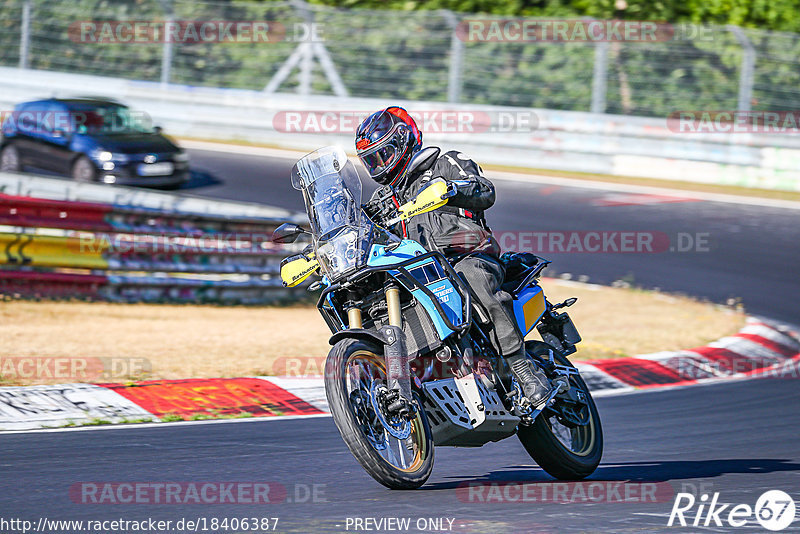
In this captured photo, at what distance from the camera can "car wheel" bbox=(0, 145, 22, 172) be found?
784 inches

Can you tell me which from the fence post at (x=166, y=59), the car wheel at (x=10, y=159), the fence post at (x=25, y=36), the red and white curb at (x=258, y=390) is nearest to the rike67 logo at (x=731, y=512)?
the red and white curb at (x=258, y=390)

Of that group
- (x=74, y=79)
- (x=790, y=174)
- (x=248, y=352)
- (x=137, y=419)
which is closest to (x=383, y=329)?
(x=137, y=419)

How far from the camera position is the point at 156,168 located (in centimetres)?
1909

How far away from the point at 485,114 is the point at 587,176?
2269 mm

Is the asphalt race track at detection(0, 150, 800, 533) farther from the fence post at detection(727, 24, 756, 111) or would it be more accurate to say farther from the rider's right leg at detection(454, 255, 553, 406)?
the fence post at detection(727, 24, 756, 111)

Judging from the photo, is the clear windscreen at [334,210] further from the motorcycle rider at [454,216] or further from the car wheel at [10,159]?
the car wheel at [10,159]

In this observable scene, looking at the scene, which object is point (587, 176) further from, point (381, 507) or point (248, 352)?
point (381, 507)

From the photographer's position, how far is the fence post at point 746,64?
815 inches

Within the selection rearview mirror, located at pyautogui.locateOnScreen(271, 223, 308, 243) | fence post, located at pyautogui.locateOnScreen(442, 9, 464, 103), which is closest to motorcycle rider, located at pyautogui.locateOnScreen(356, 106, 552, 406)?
rearview mirror, located at pyautogui.locateOnScreen(271, 223, 308, 243)

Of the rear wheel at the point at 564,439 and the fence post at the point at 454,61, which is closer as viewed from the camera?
the rear wheel at the point at 564,439

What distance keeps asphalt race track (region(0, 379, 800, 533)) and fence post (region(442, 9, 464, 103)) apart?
572 inches

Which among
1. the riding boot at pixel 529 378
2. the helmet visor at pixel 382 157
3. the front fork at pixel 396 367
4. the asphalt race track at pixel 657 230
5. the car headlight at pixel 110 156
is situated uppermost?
the helmet visor at pixel 382 157

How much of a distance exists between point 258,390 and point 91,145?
11552 mm

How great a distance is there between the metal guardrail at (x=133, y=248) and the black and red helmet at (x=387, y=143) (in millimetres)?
6919
